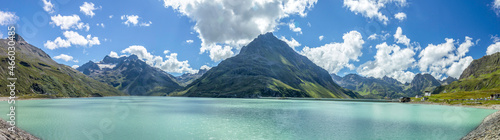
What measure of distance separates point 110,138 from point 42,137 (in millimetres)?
10597

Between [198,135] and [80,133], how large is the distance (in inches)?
806

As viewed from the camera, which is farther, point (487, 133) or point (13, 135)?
point (487, 133)

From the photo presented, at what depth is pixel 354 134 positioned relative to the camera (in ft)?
143

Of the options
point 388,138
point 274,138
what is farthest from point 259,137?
point 388,138

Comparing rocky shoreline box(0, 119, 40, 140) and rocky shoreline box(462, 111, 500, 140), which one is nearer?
rocky shoreline box(0, 119, 40, 140)

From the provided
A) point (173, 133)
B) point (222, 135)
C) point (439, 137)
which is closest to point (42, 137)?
point (173, 133)

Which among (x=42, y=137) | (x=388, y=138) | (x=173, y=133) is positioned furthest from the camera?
(x=173, y=133)

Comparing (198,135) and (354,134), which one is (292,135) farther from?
(198,135)

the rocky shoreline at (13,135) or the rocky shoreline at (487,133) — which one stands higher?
the rocky shoreline at (13,135)

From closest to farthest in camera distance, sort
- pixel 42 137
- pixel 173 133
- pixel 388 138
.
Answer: pixel 42 137, pixel 388 138, pixel 173 133

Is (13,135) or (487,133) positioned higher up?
(13,135)

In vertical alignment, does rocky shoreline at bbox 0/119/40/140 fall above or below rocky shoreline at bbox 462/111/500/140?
above

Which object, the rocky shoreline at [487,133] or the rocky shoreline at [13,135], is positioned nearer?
the rocky shoreline at [13,135]

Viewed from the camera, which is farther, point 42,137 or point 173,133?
point 173,133
